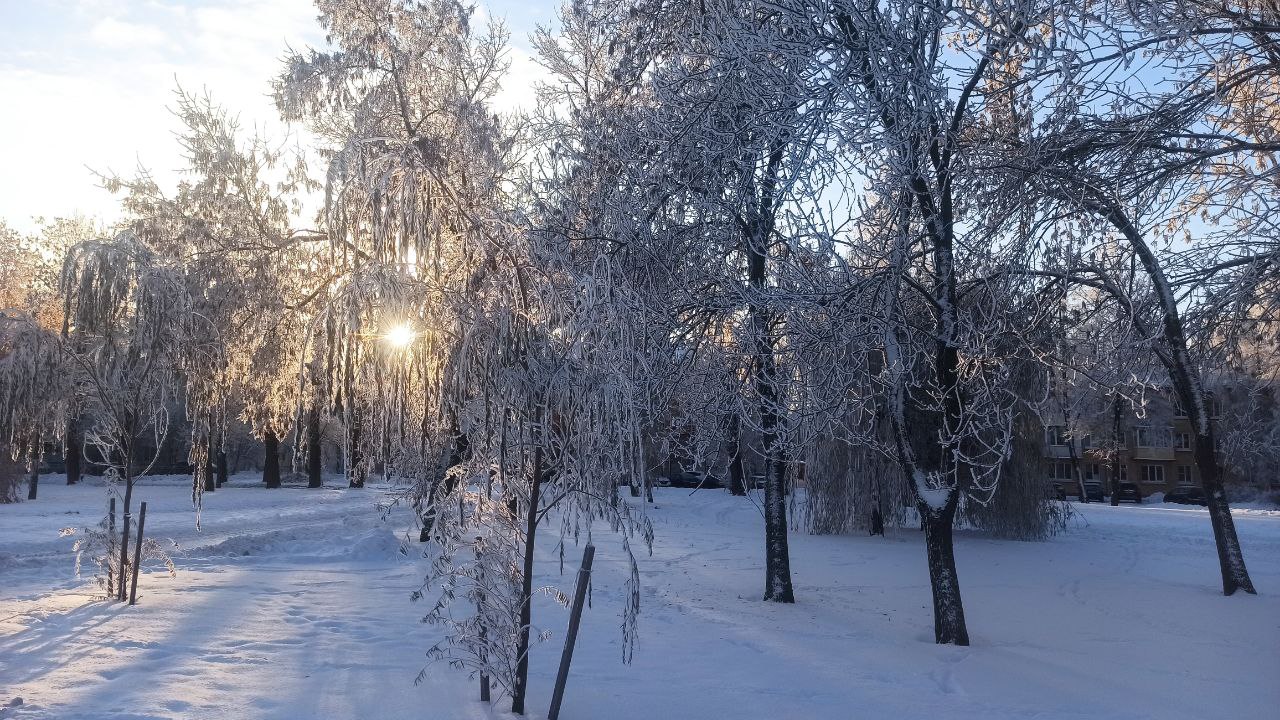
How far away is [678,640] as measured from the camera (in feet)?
31.9

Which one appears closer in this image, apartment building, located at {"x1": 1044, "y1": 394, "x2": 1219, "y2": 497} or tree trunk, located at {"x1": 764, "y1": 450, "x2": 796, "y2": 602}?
tree trunk, located at {"x1": 764, "y1": 450, "x2": 796, "y2": 602}

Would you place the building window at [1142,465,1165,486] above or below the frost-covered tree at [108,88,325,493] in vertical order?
below

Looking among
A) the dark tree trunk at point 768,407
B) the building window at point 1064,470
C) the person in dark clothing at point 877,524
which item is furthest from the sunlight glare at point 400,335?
the building window at point 1064,470

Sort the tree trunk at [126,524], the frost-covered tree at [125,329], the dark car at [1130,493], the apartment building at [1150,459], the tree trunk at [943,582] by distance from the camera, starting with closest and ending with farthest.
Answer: the frost-covered tree at [125,329] → the tree trunk at [943,582] → the tree trunk at [126,524] → the dark car at [1130,493] → the apartment building at [1150,459]

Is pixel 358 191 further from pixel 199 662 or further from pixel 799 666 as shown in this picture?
pixel 799 666

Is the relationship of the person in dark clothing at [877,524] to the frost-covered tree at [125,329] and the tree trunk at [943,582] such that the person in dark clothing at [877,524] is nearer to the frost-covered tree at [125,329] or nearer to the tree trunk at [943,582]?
the tree trunk at [943,582]

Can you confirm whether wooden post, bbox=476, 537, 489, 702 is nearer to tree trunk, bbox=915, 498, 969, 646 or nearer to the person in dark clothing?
tree trunk, bbox=915, 498, 969, 646

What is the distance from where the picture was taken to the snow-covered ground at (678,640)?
701cm

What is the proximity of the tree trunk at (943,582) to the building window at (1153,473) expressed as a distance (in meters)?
56.9

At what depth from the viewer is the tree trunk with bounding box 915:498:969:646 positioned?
376 inches

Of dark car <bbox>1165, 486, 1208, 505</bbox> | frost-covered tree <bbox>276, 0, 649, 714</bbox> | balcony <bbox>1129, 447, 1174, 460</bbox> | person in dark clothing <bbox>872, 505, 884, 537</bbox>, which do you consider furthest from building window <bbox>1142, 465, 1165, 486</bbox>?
frost-covered tree <bbox>276, 0, 649, 714</bbox>

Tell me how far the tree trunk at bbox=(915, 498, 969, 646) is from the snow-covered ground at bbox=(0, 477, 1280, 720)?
37cm

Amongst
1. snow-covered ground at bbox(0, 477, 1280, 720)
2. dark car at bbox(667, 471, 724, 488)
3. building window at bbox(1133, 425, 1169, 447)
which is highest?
building window at bbox(1133, 425, 1169, 447)

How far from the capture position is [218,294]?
1503 centimetres
